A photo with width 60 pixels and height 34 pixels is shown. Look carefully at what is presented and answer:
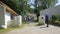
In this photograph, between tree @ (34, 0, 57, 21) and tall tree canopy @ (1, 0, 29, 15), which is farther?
tree @ (34, 0, 57, 21)

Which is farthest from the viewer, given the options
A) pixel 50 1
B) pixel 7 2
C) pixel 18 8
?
pixel 50 1

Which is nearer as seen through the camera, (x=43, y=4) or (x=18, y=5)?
(x=18, y=5)

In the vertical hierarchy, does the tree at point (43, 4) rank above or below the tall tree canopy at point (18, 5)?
above

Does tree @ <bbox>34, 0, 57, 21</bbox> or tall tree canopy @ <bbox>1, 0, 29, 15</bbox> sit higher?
tree @ <bbox>34, 0, 57, 21</bbox>

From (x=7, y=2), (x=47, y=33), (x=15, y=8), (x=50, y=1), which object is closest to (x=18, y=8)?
(x=15, y=8)

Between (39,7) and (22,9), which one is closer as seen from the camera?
(22,9)

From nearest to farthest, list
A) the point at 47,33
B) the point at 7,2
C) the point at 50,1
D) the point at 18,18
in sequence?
the point at 47,33, the point at 18,18, the point at 7,2, the point at 50,1

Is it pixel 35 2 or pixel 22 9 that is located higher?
pixel 35 2

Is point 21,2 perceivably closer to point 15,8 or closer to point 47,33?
point 15,8

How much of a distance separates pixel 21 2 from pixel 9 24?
44.2 feet

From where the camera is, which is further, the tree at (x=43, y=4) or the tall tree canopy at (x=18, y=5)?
the tree at (x=43, y=4)

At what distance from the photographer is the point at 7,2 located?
3369 centimetres

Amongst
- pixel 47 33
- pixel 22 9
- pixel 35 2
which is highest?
pixel 35 2

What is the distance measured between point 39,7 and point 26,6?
3209 cm
